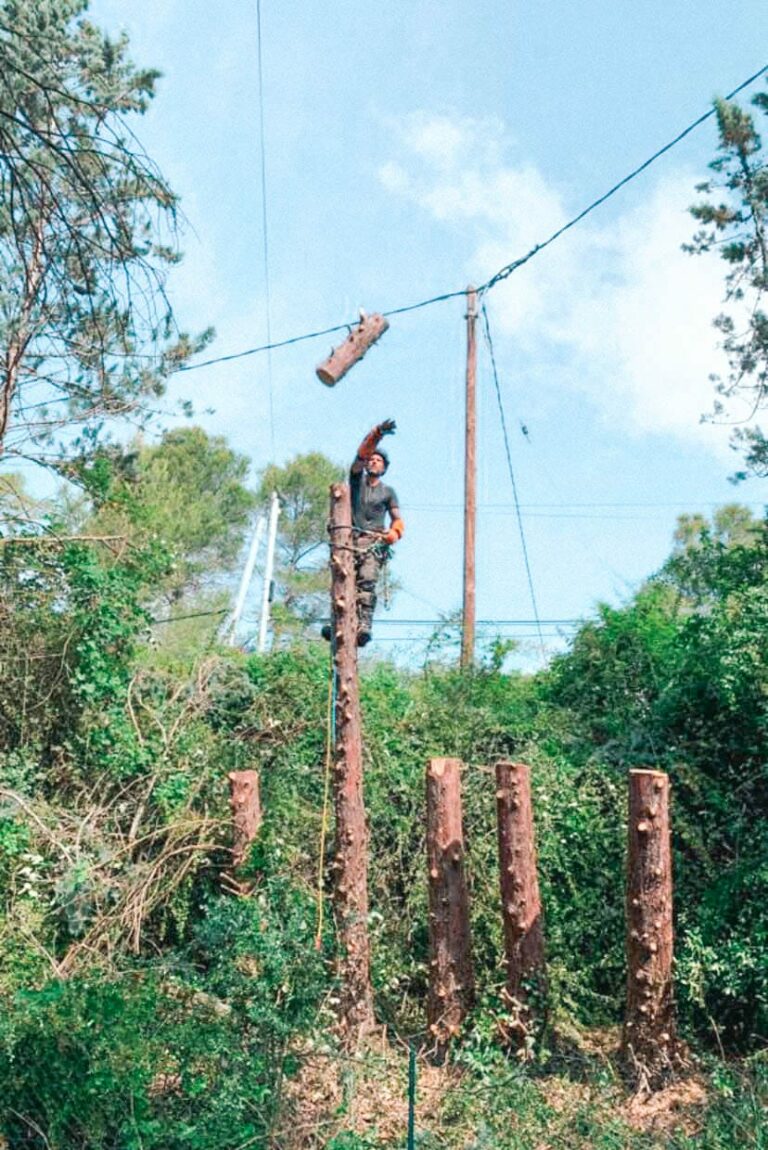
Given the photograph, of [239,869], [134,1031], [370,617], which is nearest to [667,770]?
[370,617]

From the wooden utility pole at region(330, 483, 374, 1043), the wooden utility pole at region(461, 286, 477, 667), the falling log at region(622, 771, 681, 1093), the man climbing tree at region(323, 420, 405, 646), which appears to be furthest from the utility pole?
the falling log at region(622, 771, 681, 1093)

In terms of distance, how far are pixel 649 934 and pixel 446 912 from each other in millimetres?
1456

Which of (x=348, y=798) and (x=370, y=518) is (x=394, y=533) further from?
(x=348, y=798)

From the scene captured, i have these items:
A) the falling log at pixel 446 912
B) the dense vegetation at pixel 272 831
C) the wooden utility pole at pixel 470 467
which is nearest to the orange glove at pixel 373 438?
the falling log at pixel 446 912

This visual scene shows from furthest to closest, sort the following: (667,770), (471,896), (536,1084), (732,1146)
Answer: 1. (667,770)
2. (471,896)
3. (536,1084)
4. (732,1146)

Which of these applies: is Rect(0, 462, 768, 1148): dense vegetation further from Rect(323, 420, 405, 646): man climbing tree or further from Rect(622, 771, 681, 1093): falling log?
Rect(323, 420, 405, 646): man climbing tree

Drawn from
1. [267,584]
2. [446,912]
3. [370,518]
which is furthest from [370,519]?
[267,584]

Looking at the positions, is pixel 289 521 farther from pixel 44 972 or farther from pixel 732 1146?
pixel 732 1146

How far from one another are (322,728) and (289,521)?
1948cm

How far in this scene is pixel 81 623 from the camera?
9914 millimetres

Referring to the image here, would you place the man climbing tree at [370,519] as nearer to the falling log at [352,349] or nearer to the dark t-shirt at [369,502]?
the dark t-shirt at [369,502]

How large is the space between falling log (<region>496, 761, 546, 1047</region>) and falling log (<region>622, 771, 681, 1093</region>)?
656 mm

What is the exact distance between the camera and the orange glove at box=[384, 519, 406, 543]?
25.9ft

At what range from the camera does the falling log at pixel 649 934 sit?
21.9 ft
